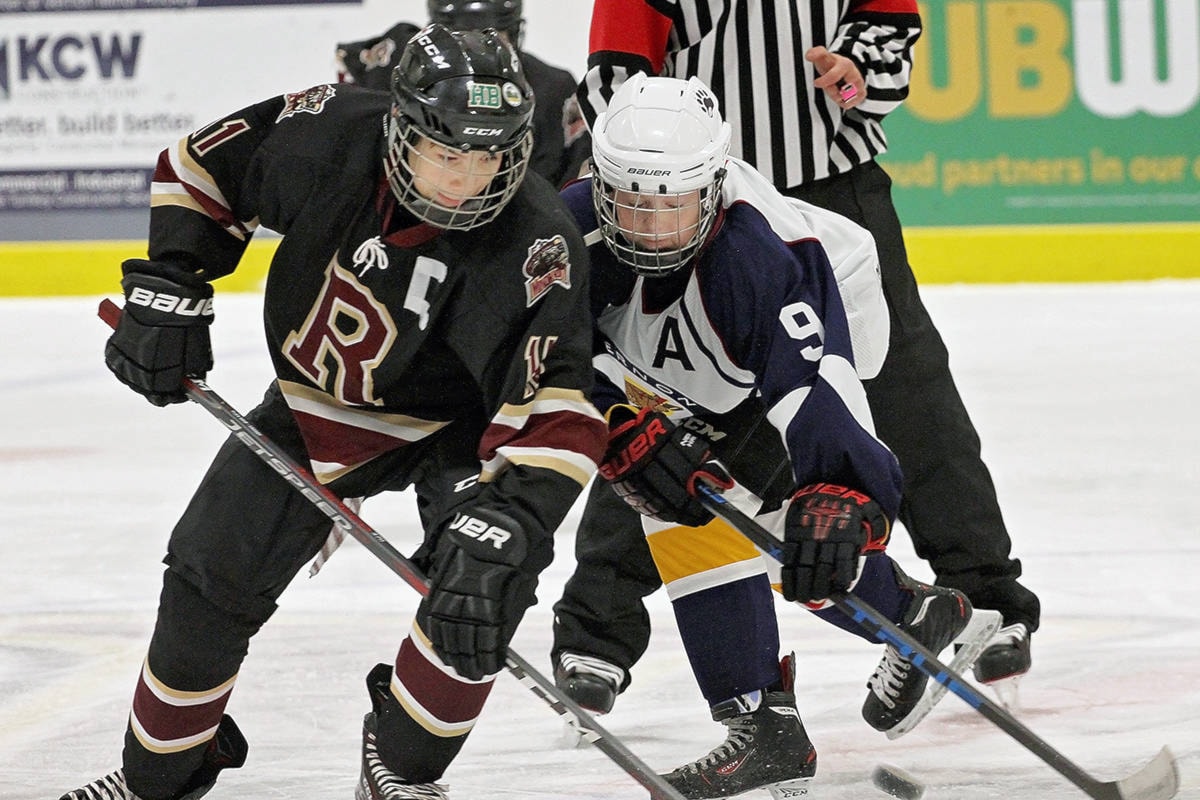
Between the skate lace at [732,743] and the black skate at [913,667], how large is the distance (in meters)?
0.23

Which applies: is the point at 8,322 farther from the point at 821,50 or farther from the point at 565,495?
the point at 565,495

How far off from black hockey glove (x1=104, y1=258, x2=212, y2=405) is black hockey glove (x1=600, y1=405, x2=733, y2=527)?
50 cm

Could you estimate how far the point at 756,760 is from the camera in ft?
6.94

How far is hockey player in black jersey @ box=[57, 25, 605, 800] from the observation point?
69.8 inches

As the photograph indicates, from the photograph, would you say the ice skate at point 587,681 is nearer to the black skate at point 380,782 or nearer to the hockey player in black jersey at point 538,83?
the black skate at point 380,782


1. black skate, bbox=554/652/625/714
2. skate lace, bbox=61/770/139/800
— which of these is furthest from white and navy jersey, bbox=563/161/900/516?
skate lace, bbox=61/770/139/800

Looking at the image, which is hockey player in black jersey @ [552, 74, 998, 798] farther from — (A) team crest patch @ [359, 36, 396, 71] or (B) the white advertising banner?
(B) the white advertising banner

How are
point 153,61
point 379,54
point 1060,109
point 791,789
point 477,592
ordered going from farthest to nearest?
point 153,61 → point 1060,109 → point 379,54 → point 791,789 → point 477,592

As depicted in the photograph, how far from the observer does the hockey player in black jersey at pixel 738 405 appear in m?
1.94

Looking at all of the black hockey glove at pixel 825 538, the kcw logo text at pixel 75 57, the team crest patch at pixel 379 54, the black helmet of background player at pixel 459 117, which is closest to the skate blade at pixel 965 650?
the black hockey glove at pixel 825 538

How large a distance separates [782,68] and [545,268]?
0.82 metres

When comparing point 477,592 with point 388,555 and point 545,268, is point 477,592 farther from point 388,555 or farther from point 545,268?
point 545,268

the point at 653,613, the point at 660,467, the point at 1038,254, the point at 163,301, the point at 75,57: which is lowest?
the point at 1038,254

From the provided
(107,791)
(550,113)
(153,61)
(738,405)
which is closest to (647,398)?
(738,405)
